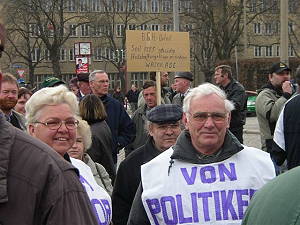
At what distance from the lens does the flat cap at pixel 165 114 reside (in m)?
4.61

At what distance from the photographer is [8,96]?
6.04 metres

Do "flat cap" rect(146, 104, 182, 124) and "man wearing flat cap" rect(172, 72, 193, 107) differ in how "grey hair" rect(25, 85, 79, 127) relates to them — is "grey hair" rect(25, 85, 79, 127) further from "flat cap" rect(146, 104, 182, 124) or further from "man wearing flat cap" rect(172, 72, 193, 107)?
"man wearing flat cap" rect(172, 72, 193, 107)

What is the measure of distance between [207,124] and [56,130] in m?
0.90

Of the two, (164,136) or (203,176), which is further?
(164,136)

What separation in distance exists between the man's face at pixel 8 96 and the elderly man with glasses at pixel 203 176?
9.16ft

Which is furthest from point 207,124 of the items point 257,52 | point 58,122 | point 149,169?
point 257,52

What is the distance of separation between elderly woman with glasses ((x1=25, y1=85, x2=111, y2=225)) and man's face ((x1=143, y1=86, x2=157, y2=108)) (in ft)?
13.1

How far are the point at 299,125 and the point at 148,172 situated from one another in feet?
7.51

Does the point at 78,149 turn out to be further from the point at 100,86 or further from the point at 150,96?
the point at 150,96

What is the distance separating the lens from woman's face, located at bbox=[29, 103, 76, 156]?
3543 millimetres

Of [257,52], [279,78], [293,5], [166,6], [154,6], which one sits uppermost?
[154,6]

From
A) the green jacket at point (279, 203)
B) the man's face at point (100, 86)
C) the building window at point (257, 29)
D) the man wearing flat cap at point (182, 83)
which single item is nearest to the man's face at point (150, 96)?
the man's face at point (100, 86)

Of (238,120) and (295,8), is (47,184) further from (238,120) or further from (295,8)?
(295,8)

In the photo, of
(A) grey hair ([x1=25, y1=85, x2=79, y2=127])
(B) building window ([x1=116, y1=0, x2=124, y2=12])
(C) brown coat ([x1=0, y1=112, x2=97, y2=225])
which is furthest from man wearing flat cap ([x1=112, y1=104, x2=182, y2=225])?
(B) building window ([x1=116, y1=0, x2=124, y2=12])
